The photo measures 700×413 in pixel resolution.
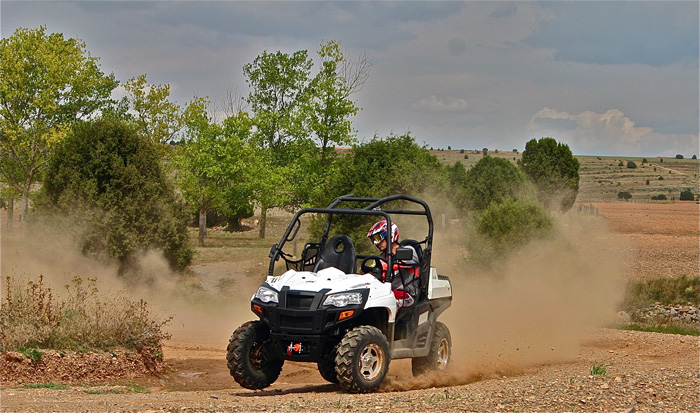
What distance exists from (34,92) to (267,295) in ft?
118

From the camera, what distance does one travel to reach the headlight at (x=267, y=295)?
10.5 m

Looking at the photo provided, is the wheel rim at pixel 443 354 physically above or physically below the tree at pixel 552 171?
below

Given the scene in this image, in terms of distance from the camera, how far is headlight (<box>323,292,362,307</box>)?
10.2 m

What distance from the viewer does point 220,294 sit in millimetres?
30766

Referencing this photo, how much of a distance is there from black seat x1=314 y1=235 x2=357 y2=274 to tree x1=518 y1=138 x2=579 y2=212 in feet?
181

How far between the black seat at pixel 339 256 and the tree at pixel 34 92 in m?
32.3

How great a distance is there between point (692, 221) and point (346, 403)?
221 ft

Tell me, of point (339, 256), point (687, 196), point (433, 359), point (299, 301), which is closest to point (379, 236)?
point (339, 256)

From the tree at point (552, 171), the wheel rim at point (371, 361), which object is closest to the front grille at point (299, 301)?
the wheel rim at point (371, 361)

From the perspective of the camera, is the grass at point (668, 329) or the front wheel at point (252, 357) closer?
the front wheel at point (252, 357)

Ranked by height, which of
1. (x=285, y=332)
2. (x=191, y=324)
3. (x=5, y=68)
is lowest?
(x=191, y=324)

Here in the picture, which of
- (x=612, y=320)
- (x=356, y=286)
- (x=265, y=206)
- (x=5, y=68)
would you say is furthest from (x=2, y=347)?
(x=265, y=206)

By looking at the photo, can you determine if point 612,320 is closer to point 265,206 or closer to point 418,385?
point 418,385

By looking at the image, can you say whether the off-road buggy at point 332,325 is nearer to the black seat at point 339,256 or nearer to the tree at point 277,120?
the black seat at point 339,256
